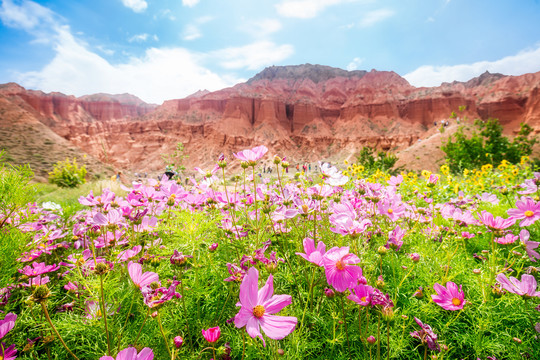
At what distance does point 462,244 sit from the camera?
164cm

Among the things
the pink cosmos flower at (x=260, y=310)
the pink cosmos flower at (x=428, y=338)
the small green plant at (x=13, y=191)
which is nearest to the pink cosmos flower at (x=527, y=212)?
the pink cosmos flower at (x=428, y=338)

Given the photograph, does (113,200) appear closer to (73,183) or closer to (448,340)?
(448,340)

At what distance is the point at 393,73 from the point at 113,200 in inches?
2747

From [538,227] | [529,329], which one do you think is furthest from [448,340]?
[538,227]

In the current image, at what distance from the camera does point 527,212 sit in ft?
3.96

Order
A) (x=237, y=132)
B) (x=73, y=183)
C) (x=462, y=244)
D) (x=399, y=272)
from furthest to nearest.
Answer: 1. (x=237, y=132)
2. (x=73, y=183)
3. (x=462, y=244)
4. (x=399, y=272)

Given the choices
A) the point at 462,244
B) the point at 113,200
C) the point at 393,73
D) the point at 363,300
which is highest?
the point at 393,73

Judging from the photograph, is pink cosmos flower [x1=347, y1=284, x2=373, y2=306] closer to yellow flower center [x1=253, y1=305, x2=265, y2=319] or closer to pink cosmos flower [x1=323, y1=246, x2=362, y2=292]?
pink cosmos flower [x1=323, y1=246, x2=362, y2=292]

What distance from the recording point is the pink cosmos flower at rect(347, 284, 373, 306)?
79 cm

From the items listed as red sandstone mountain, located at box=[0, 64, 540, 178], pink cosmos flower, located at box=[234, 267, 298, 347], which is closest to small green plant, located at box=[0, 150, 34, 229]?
pink cosmos flower, located at box=[234, 267, 298, 347]

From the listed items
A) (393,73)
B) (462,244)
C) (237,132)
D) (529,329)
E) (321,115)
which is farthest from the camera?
(393,73)

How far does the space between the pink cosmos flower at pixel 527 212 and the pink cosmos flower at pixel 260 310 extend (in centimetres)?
131

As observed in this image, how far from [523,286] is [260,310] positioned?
3.12 feet

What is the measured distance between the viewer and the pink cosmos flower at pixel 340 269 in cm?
75
